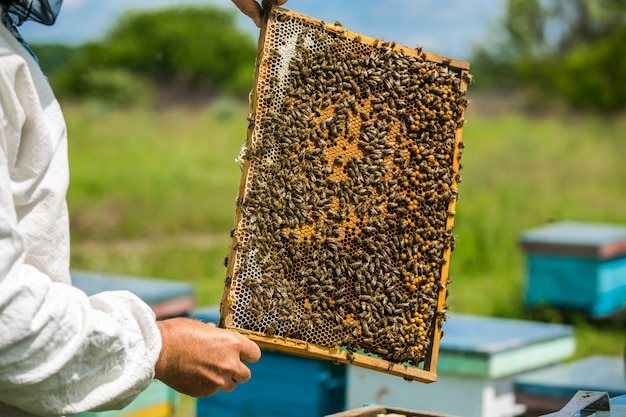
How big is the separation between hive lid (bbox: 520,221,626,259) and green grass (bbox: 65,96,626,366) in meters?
0.81

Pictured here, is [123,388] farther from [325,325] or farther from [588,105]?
[588,105]

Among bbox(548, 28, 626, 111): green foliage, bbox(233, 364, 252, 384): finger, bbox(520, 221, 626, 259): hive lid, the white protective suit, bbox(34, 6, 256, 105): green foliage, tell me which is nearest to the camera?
the white protective suit

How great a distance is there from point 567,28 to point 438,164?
33492 mm

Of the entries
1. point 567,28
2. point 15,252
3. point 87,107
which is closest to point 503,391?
point 15,252

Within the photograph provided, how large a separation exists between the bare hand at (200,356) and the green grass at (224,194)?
559cm

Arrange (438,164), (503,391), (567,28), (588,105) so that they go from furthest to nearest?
(567,28)
(588,105)
(503,391)
(438,164)

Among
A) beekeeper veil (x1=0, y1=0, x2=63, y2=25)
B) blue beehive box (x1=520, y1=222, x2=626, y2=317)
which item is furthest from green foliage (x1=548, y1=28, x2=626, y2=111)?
beekeeper veil (x1=0, y1=0, x2=63, y2=25)

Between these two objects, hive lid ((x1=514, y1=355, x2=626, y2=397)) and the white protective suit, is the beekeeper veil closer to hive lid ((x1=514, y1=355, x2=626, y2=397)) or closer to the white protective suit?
the white protective suit

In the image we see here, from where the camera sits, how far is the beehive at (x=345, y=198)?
2.48 meters

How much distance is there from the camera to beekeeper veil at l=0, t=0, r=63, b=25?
202 cm

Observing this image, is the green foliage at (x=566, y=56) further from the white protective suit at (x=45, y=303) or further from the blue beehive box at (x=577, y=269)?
the white protective suit at (x=45, y=303)

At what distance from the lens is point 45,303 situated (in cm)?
182

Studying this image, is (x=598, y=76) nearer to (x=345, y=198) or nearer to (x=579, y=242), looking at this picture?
(x=579, y=242)

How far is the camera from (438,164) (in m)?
2.67
